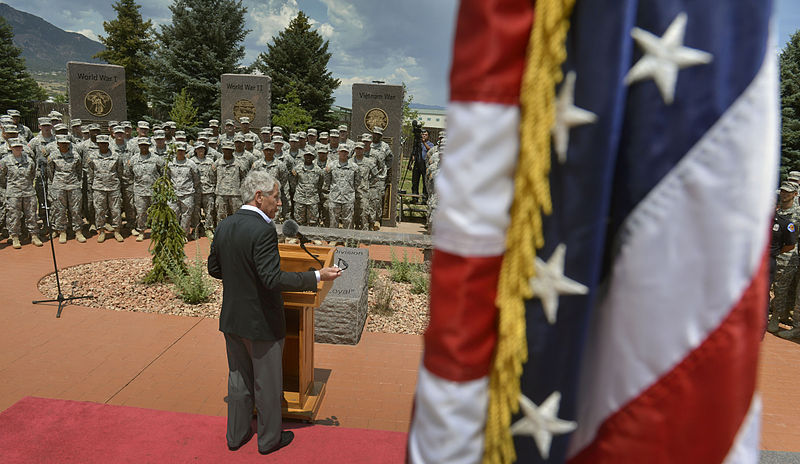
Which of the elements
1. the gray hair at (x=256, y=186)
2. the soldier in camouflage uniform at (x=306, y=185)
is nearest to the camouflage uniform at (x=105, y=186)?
the soldier in camouflage uniform at (x=306, y=185)

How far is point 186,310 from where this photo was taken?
680 centimetres

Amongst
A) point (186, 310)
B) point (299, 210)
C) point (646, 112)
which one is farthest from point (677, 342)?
point (299, 210)

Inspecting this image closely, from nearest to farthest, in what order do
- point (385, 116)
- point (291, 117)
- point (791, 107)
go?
point (385, 116)
point (791, 107)
point (291, 117)

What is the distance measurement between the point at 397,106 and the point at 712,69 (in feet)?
43.9

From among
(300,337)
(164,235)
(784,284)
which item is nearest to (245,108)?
(164,235)

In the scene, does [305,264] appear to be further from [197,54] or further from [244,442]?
[197,54]

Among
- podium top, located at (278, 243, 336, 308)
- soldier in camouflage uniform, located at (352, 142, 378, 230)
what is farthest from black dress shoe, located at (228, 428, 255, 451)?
soldier in camouflage uniform, located at (352, 142, 378, 230)

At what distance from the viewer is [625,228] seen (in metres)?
0.82

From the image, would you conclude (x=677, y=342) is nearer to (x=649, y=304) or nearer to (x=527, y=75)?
(x=649, y=304)

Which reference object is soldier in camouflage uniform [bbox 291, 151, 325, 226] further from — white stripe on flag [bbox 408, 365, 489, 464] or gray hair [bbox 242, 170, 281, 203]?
white stripe on flag [bbox 408, 365, 489, 464]

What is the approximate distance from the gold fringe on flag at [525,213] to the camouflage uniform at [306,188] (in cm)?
1089

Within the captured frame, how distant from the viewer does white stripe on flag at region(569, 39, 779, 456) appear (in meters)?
0.75

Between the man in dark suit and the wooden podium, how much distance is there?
33 cm

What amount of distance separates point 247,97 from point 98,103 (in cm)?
398
